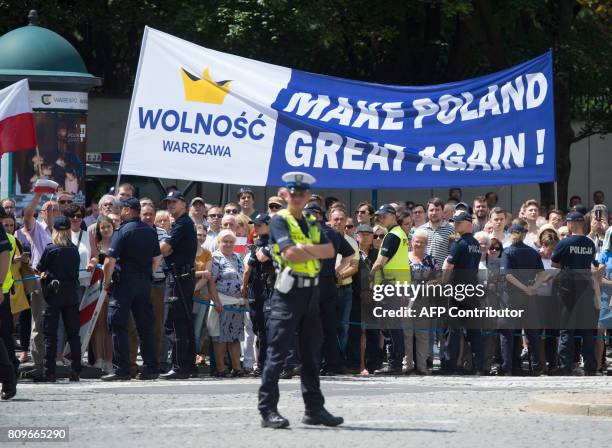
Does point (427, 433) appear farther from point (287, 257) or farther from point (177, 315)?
point (177, 315)

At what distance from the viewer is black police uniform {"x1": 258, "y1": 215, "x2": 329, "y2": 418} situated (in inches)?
429

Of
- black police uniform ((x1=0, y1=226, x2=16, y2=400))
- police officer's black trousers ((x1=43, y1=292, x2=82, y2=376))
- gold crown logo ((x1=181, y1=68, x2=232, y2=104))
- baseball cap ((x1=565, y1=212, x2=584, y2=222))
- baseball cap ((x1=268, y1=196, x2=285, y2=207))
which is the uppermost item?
gold crown logo ((x1=181, y1=68, x2=232, y2=104))

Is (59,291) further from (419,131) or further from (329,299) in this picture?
(419,131)

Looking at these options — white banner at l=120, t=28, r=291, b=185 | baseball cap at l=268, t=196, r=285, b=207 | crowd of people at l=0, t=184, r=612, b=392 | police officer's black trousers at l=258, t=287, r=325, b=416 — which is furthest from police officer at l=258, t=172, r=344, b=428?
white banner at l=120, t=28, r=291, b=185

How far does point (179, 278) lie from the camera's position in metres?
15.1

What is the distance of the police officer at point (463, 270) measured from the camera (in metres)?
16.3

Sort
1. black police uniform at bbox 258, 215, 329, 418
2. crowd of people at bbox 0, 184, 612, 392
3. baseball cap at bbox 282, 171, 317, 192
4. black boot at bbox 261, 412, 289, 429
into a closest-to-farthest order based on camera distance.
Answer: black boot at bbox 261, 412, 289, 429, black police uniform at bbox 258, 215, 329, 418, baseball cap at bbox 282, 171, 317, 192, crowd of people at bbox 0, 184, 612, 392

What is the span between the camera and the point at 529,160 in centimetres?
1689

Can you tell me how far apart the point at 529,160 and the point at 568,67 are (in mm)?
9913

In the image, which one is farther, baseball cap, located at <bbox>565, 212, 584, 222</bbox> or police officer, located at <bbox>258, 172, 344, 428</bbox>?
baseball cap, located at <bbox>565, 212, 584, 222</bbox>

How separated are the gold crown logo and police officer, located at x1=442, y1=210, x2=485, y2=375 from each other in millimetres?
2970

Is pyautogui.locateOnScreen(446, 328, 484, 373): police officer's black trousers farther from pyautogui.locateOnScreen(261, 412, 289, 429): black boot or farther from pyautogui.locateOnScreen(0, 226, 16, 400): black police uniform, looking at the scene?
pyautogui.locateOnScreen(261, 412, 289, 429): black boot

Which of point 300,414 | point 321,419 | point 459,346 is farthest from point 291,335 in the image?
point 459,346

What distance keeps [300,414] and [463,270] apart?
202 inches
